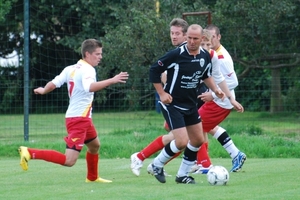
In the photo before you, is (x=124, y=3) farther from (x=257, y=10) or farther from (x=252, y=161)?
(x=252, y=161)

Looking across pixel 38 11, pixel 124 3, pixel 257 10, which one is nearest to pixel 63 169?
pixel 257 10

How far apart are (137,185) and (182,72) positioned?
140 centimetres

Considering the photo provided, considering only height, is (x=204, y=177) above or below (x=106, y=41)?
below

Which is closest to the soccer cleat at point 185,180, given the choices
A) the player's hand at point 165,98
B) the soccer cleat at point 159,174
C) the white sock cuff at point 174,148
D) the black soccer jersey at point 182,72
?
the soccer cleat at point 159,174

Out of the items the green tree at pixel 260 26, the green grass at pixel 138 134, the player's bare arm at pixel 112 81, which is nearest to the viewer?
the player's bare arm at pixel 112 81

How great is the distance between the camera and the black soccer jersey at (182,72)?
8.83 m

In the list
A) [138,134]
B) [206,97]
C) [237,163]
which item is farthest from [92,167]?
[138,134]

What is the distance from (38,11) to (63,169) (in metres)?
12.0

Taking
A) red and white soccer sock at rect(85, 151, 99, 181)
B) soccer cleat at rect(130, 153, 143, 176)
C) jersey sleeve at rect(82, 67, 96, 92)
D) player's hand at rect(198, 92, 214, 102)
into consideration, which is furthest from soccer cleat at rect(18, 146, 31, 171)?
player's hand at rect(198, 92, 214, 102)

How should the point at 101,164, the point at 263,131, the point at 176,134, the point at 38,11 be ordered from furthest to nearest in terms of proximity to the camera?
the point at 38,11, the point at 263,131, the point at 101,164, the point at 176,134

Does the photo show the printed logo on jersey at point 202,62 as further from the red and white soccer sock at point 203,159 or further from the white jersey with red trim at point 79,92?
the red and white soccer sock at point 203,159

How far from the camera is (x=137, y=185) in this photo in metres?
8.89

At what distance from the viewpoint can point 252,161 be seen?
1236cm

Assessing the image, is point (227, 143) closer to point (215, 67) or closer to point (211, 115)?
point (211, 115)
